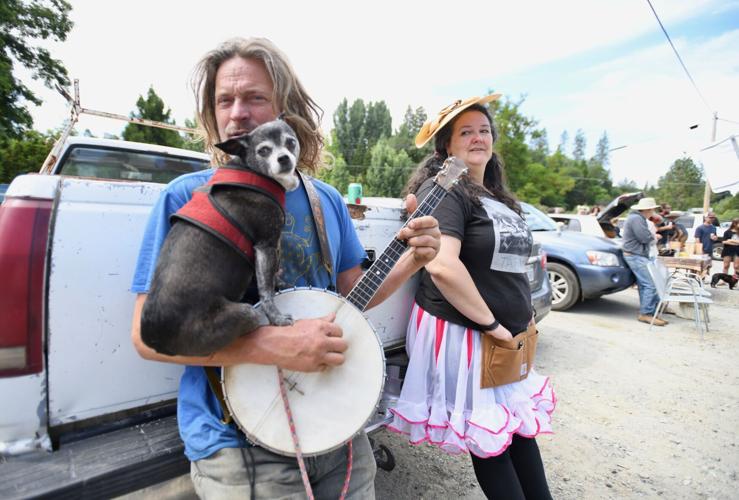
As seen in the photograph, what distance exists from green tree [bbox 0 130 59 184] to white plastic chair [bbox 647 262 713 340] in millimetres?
24769

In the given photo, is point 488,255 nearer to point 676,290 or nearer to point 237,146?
point 237,146

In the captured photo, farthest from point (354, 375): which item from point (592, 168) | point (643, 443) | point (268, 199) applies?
point (592, 168)

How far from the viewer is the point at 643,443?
3.28m

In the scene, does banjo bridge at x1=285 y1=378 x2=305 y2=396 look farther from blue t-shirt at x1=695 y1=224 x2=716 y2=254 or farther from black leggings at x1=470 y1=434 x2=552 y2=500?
blue t-shirt at x1=695 y1=224 x2=716 y2=254

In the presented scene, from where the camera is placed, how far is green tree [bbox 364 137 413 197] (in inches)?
1784

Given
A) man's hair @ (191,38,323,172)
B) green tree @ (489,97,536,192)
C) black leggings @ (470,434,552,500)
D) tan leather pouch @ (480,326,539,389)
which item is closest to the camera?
man's hair @ (191,38,323,172)

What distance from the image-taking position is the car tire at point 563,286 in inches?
282

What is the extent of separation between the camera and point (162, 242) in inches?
46.9

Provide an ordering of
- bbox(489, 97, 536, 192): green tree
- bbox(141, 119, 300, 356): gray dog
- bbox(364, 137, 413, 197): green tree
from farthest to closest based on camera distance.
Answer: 1. bbox(364, 137, 413, 197): green tree
2. bbox(489, 97, 536, 192): green tree
3. bbox(141, 119, 300, 356): gray dog

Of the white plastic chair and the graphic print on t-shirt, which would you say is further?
the white plastic chair

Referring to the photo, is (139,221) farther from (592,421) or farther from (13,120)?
(13,120)

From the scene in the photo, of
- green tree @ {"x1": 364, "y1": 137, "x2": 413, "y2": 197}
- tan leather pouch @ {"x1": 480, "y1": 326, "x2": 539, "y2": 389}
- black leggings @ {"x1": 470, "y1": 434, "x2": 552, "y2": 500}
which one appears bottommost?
black leggings @ {"x1": 470, "y1": 434, "x2": 552, "y2": 500}

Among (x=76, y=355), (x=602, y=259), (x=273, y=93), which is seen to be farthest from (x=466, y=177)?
(x=602, y=259)

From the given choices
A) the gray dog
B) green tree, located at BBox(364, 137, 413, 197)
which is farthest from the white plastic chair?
green tree, located at BBox(364, 137, 413, 197)
